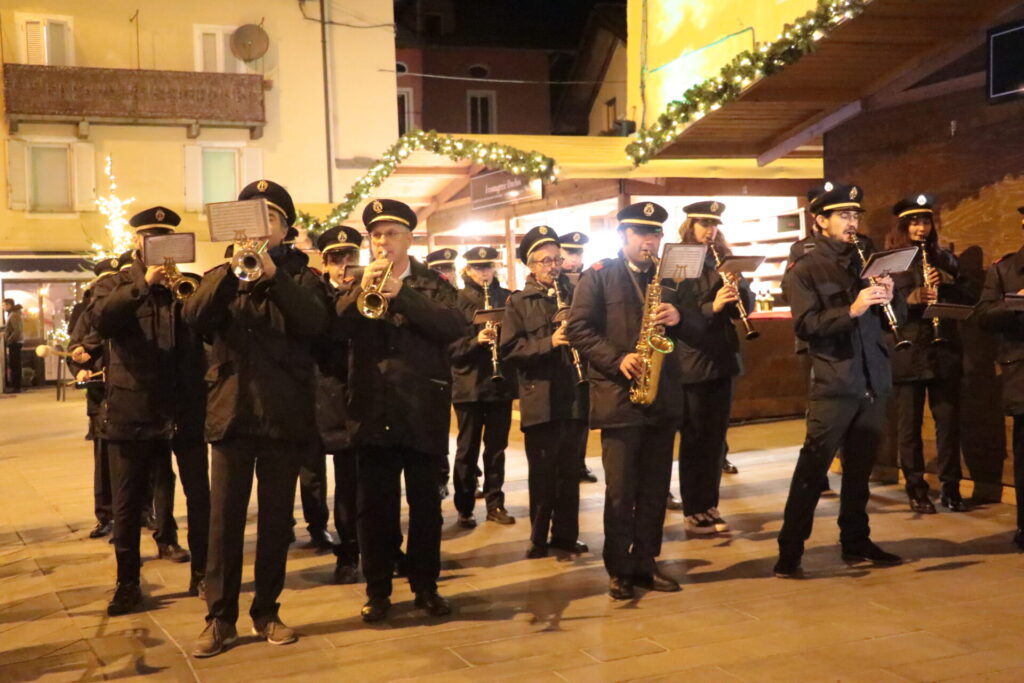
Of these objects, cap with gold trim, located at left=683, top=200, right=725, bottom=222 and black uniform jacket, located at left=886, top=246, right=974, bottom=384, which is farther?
black uniform jacket, located at left=886, top=246, right=974, bottom=384

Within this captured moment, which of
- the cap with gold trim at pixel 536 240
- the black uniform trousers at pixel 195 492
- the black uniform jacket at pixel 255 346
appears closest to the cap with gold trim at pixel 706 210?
the cap with gold trim at pixel 536 240

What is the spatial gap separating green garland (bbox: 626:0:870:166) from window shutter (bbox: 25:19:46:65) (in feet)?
80.9

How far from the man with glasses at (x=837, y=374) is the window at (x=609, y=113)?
110 feet

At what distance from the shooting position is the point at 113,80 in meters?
30.3

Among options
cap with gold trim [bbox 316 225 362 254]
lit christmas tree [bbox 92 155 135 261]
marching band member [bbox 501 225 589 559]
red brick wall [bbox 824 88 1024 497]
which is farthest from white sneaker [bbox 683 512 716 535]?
lit christmas tree [bbox 92 155 135 261]

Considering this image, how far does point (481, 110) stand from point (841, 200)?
125 ft

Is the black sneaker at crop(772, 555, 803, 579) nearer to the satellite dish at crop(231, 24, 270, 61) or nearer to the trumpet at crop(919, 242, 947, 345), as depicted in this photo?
the trumpet at crop(919, 242, 947, 345)

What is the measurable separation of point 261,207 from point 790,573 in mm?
3519

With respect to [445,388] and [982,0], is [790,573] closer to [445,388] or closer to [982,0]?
[445,388]

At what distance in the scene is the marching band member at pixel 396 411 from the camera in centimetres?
567

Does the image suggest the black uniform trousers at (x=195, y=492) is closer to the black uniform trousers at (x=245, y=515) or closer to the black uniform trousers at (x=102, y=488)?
the black uniform trousers at (x=245, y=515)

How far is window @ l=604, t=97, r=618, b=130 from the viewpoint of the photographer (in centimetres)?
3981

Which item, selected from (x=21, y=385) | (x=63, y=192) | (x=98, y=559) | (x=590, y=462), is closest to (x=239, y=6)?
(x=63, y=192)

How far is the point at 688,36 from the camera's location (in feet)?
33.2
